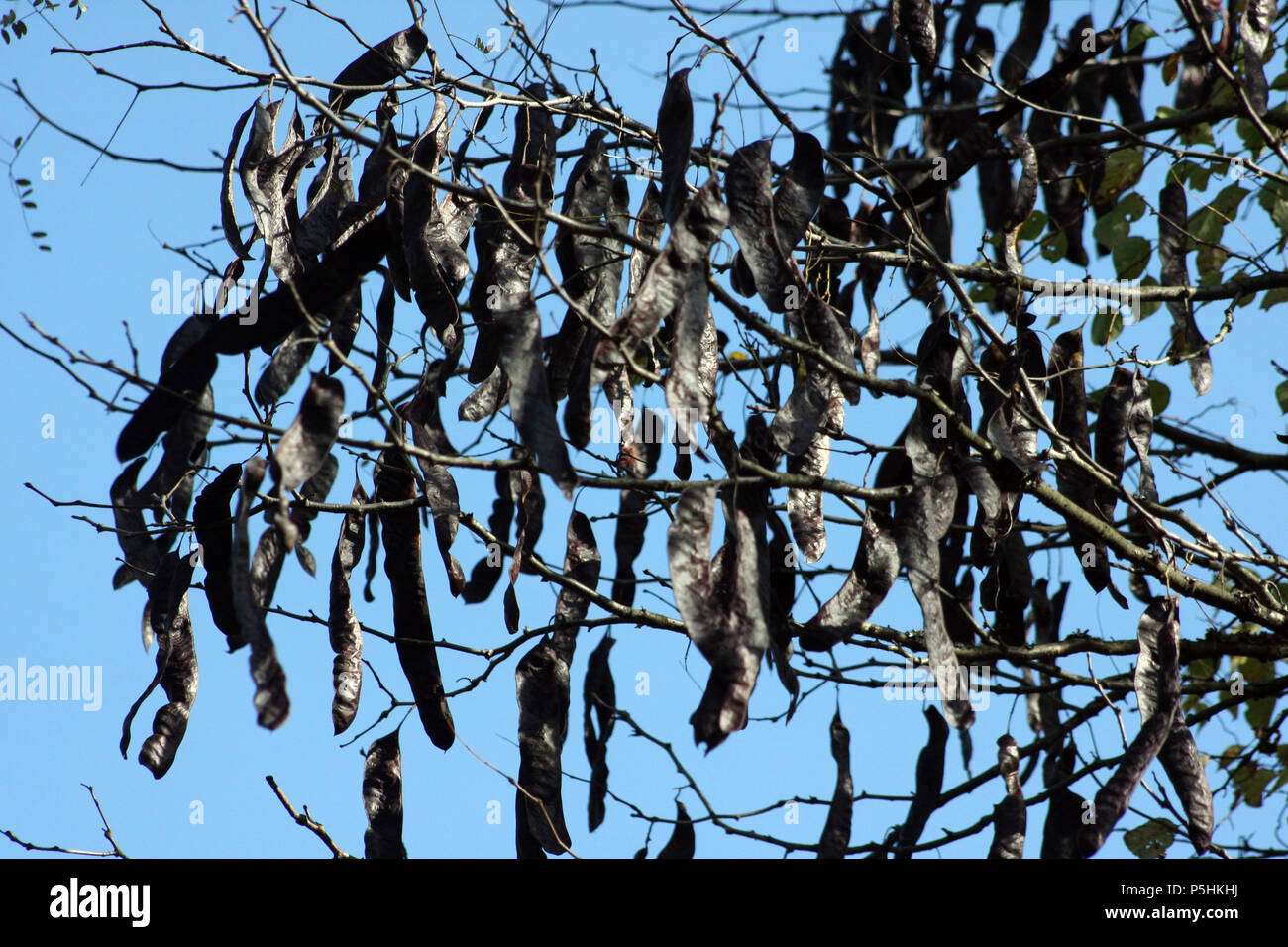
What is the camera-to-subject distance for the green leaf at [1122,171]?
14.0ft

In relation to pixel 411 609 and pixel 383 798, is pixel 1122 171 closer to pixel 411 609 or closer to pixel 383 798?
pixel 411 609

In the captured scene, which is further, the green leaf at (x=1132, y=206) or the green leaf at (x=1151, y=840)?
the green leaf at (x=1132, y=206)

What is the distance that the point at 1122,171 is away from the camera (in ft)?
14.0

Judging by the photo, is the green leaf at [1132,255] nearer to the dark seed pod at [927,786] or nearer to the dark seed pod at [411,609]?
the dark seed pod at [927,786]

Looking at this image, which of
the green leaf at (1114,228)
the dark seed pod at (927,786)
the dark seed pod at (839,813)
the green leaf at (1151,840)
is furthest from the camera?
the green leaf at (1114,228)

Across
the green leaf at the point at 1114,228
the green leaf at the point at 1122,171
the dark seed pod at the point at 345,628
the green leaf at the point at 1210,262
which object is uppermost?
the green leaf at the point at 1122,171

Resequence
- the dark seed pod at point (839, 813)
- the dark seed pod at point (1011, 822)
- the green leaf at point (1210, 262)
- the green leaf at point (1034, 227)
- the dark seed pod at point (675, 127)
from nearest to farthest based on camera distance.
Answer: the dark seed pod at point (675, 127), the dark seed pod at point (1011, 822), the dark seed pod at point (839, 813), the green leaf at point (1210, 262), the green leaf at point (1034, 227)

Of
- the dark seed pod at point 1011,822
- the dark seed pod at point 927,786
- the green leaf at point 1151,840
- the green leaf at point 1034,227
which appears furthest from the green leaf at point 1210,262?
the dark seed pod at point 1011,822

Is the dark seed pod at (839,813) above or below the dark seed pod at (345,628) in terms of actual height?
below

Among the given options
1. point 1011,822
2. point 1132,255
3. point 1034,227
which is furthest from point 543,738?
point 1034,227

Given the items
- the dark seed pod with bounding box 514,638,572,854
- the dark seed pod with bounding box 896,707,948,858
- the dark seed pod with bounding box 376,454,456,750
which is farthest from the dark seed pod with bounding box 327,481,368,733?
the dark seed pod with bounding box 896,707,948,858

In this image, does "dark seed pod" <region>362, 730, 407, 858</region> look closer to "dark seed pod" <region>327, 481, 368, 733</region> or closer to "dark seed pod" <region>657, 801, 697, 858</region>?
"dark seed pod" <region>327, 481, 368, 733</region>

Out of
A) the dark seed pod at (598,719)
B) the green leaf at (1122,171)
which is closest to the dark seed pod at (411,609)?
the dark seed pod at (598,719)

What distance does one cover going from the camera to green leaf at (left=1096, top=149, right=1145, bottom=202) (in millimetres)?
4254
